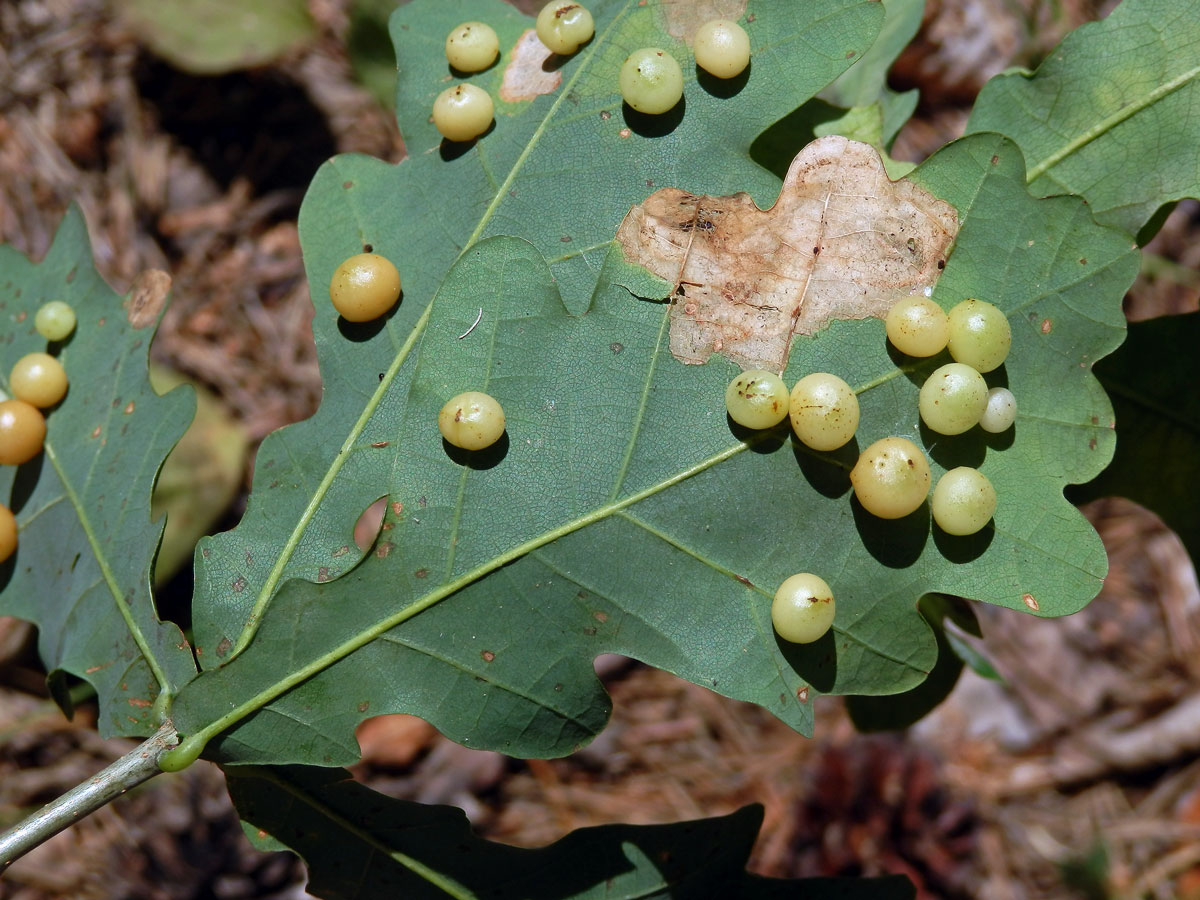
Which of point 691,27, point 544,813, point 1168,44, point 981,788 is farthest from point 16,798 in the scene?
point 1168,44

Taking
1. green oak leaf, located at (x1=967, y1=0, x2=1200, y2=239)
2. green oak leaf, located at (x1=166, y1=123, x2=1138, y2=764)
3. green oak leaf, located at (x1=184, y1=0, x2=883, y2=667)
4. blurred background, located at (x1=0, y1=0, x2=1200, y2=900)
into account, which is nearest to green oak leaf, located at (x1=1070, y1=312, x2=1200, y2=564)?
green oak leaf, located at (x1=967, y1=0, x2=1200, y2=239)

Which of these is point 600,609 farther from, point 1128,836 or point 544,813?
point 1128,836

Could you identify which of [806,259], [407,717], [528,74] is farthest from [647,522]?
[407,717]

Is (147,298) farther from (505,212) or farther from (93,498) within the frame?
(505,212)

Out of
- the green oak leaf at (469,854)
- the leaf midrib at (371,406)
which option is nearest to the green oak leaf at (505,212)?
the leaf midrib at (371,406)

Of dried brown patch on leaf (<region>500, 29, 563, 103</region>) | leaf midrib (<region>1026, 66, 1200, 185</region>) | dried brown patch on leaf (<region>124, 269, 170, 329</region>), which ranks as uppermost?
dried brown patch on leaf (<region>500, 29, 563, 103</region>)

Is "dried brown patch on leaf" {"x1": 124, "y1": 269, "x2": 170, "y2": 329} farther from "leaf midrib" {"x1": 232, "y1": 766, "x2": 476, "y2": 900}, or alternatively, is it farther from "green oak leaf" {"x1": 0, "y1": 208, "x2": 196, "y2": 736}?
"leaf midrib" {"x1": 232, "y1": 766, "x2": 476, "y2": 900}
